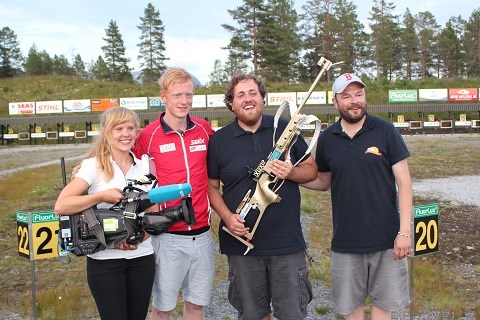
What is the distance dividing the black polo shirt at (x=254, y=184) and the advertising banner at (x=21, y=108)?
4147 centimetres

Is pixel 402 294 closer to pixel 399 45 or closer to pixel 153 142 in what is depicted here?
pixel 153 142

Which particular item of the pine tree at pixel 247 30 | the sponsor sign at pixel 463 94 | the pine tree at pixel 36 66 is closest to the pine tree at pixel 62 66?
the pine tree at pixel 36 66

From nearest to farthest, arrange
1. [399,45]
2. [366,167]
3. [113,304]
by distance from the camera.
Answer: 1. [113,304]
2. [366,167]
3. [399,45]

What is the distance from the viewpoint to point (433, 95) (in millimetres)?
41344

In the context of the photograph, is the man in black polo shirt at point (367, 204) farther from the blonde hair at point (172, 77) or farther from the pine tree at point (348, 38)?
the pine tree at point (348, 38)

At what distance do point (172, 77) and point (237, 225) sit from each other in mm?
1287

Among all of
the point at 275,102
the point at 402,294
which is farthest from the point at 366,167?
the point at 275,102

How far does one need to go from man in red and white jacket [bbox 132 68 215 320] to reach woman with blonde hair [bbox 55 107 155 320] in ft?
0.94

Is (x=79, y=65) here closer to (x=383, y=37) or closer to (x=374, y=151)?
(x=383, y=37)

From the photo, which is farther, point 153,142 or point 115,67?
point 115,67

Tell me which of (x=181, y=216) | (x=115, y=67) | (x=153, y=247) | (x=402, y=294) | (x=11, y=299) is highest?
(x=115, y=67)

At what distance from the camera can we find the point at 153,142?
4059 mm

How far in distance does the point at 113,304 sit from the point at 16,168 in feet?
64.8

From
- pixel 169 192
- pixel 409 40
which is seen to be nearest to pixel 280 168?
pixel 169 192
